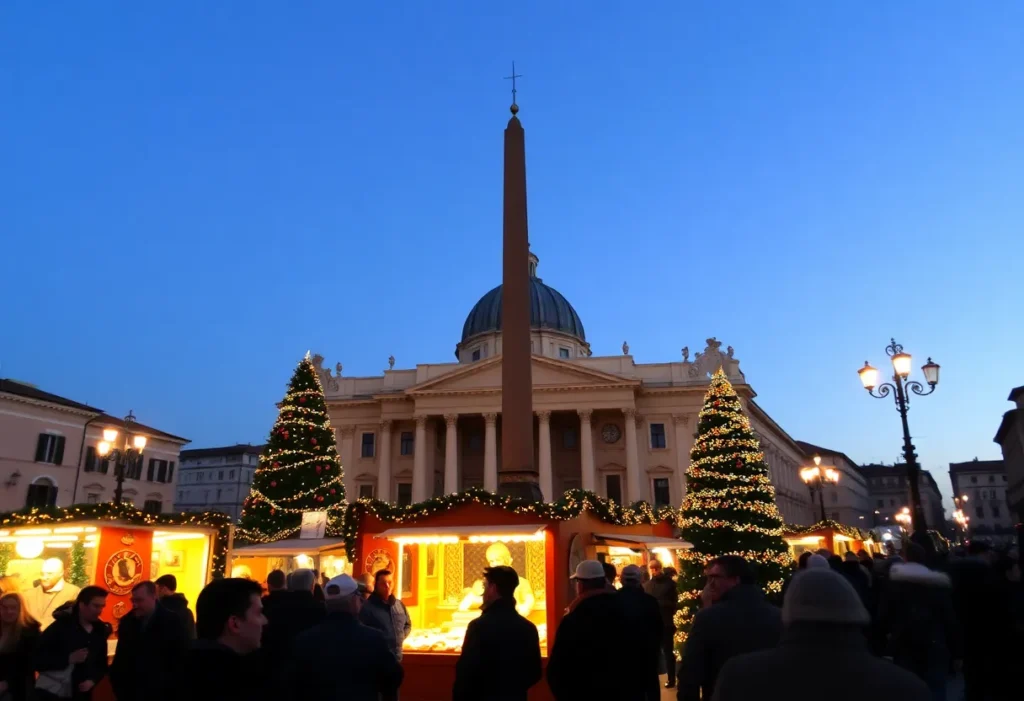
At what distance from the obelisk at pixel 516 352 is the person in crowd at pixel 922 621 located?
7127mm

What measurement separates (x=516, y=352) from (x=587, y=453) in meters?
31.4

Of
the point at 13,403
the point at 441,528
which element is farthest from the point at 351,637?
the point at 13,403

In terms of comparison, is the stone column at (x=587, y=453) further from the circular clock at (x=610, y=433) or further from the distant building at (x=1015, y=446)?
the distant building at (x=1015, y=446)

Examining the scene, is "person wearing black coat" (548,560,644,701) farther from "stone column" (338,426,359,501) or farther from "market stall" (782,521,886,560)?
"stone column" (338,426,359,501)

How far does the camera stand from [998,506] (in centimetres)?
11212

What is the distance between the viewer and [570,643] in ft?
15.1

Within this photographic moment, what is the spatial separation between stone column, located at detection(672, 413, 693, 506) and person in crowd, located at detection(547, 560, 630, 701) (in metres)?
42.3

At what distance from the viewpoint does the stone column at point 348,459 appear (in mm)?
50009

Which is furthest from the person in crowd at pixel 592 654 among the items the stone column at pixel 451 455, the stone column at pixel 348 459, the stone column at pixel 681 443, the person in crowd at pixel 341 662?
the stone column at pixel 348 459

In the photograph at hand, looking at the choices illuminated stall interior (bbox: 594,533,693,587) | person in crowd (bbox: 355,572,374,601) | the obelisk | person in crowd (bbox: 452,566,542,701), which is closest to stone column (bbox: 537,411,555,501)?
illuminated stall interior (bbox: 594,533,693,587)

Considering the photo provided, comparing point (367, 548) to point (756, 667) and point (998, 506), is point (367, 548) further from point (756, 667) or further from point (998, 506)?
point (998, 506)

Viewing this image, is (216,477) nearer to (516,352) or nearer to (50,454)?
(50,454)

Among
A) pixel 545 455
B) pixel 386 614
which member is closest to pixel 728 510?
pixel 386 614

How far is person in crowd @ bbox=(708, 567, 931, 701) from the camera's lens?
219cm
